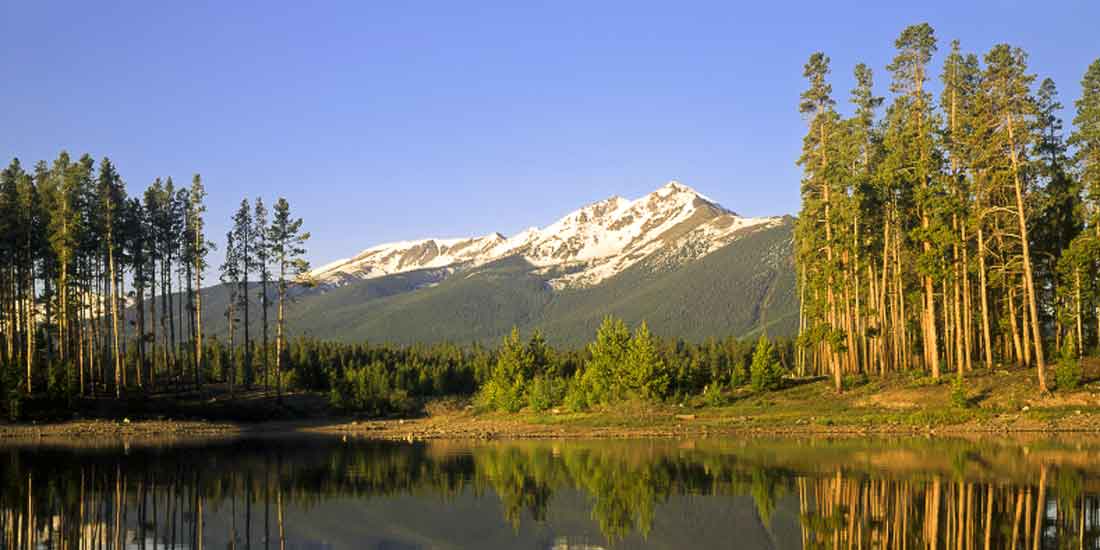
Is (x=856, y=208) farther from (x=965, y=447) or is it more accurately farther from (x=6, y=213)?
(x=6, y=213)

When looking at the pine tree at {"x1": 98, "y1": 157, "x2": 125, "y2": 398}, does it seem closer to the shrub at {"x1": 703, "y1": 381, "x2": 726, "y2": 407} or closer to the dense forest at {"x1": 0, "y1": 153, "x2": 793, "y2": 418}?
the dense forest at {"x1": 0, "y1": 153, "x2": 793, "y2": 418}

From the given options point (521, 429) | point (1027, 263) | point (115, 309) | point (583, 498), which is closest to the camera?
point (583, 498)

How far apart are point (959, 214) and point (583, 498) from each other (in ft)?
122

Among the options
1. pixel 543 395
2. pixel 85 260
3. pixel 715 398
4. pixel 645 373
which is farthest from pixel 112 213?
pixel 715 398

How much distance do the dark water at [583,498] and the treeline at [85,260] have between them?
2579cm

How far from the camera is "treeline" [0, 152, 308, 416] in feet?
225

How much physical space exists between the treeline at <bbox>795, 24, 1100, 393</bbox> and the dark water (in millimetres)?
17035

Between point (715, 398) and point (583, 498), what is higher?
point (715, 398)

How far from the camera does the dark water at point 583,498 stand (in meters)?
23.6

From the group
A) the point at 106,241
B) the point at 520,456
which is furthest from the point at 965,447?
the point at 106,241

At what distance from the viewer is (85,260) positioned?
3088 inches

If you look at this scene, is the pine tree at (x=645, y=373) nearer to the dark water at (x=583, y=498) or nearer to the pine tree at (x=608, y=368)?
the pine tree at (x=608, y=368)

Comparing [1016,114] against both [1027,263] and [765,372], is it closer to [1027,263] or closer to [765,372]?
[1027,263]

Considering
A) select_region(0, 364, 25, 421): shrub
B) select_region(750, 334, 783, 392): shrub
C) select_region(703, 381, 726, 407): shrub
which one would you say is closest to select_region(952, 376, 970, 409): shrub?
select_region(703, 381, 726, 407): shrub
